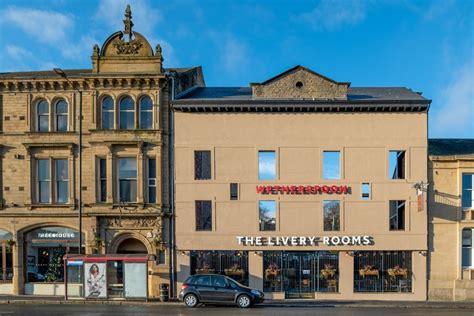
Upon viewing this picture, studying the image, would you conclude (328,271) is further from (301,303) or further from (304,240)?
(301,303)

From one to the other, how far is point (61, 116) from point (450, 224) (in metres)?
21.6

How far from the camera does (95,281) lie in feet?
77.7

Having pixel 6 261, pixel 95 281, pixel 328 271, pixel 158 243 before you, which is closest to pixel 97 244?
pixel 95 281

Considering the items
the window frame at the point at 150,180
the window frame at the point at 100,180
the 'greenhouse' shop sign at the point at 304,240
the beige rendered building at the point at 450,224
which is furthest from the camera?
the window frame at the point at 100,180

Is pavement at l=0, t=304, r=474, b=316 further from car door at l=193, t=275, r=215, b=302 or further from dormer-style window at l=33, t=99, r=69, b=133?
dormer-style window at l=33, t=99, r=69, b=133

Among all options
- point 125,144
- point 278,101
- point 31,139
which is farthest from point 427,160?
point 31,139

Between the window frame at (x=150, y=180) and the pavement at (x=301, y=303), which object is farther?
the window frame at (x=150, y=180)

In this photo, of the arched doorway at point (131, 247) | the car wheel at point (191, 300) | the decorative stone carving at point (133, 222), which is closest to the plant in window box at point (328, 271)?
the car wheel at point (191, 300)

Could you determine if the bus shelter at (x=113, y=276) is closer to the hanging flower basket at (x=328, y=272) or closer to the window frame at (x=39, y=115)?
the window frame at (x=39, y=115)

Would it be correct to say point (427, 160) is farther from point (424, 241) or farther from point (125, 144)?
point (125, 144)

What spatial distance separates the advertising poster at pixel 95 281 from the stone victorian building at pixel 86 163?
1.96 metres

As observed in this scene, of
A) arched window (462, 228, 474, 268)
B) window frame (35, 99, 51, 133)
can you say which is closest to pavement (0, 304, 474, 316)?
arched window (462, 228, 474, 268)

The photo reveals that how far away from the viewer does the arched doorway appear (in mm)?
26172

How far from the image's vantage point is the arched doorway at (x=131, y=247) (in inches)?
1030
